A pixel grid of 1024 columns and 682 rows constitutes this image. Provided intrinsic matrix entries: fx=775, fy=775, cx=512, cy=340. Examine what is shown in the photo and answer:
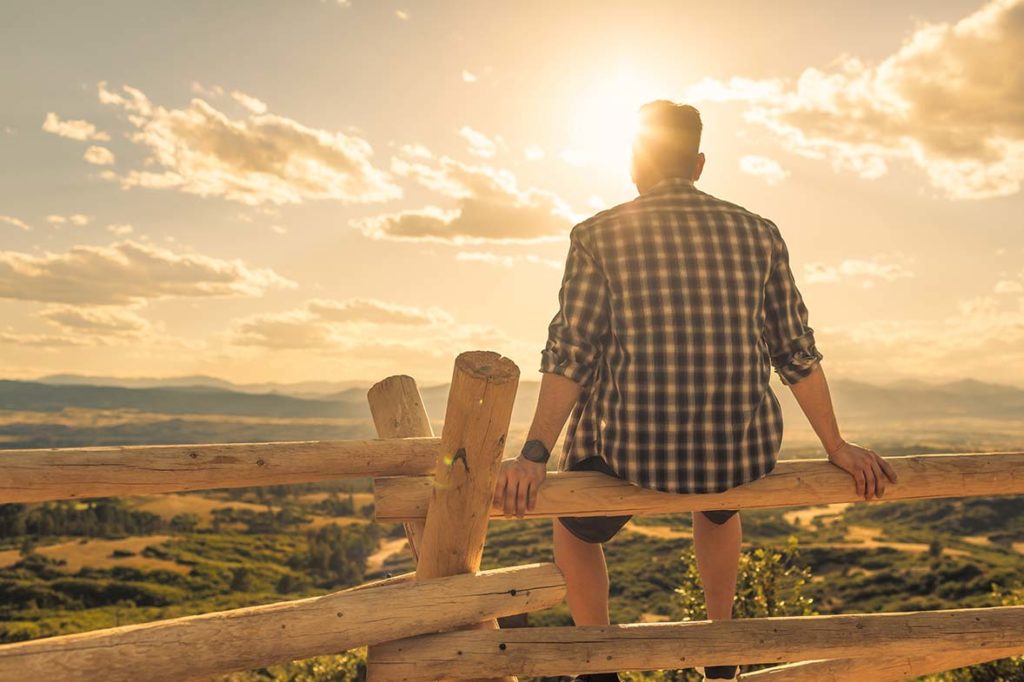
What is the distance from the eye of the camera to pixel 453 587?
3322 mm

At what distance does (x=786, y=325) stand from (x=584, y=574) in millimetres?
1454

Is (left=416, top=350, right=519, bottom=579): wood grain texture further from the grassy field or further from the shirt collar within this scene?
the grassy field

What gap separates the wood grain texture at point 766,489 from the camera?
3.29 m

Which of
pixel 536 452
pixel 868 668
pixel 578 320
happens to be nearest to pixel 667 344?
pixel 578 320

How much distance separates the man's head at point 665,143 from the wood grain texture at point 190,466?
1.57 m

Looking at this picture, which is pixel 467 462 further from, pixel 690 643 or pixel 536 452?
pixel 690 643

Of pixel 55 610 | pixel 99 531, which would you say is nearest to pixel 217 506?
pixel 99 531

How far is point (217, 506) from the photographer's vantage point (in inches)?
6201

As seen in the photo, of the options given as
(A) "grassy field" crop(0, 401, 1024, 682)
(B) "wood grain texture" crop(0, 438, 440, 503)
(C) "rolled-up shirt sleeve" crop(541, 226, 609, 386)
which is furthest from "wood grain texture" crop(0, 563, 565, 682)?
(A) "grassy field" crop(0, 401, 1024, 682)

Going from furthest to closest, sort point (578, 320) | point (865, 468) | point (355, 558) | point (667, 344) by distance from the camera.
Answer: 1. point (355, 558)
2. point (865, 468)
3. point (578, 320)
4. point (667, 344)

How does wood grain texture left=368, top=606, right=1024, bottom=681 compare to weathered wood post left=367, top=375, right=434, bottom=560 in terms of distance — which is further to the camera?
A: weathered wood post left=367, top=375, right=434, bottom=560

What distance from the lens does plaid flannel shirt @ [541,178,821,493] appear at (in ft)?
10.3

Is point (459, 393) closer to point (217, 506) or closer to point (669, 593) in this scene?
point (669, 593)

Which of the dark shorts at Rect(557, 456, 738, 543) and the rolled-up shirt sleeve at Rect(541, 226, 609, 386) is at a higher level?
the rolled-up shirt sleeve at Rect(541, 226, 609, 386)
